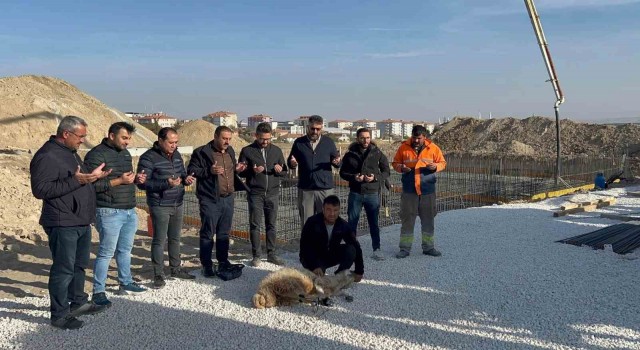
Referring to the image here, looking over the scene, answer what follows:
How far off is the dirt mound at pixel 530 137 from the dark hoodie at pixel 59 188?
85.5ft

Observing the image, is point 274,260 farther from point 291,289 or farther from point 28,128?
point 28,128

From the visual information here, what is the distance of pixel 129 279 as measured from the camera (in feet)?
15.3

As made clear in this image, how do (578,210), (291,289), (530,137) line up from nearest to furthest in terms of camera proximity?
(291,289) → (578,210) → (530,137)

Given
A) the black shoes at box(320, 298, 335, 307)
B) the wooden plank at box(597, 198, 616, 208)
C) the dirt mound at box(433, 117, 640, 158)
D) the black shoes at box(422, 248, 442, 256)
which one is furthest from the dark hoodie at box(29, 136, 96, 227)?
the dirt mound at box(433, 117, 640, 158)

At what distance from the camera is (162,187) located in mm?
4676

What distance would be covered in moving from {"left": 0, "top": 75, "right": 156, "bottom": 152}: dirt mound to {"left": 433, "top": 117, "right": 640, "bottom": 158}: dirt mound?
71.0 ft

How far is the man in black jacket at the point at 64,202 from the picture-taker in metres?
3.57

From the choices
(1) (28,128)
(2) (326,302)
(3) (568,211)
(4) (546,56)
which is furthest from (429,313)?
(1) (28,128)

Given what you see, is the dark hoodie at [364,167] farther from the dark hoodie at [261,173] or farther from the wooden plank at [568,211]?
the wooden plank at [568,211]

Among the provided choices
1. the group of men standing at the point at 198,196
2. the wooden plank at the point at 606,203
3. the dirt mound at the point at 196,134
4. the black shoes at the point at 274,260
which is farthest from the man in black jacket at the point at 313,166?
the dirt mound at the point at 196,134

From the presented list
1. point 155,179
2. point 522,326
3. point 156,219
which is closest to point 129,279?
point 156,219

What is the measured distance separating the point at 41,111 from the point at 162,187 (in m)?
24.9

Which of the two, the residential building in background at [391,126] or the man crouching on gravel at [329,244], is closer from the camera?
the man crouching on gravel at [329,244]

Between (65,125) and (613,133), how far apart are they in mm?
31139
